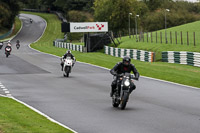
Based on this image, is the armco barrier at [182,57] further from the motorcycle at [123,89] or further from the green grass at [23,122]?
the green grass at [23,122]

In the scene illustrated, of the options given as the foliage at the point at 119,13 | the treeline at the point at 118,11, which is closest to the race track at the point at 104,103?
the treeline at the point at 118,11

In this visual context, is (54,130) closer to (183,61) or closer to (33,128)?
(33,128)

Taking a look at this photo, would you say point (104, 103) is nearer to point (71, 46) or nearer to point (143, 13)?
→ point (71, 46)

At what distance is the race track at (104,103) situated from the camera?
12070 mm

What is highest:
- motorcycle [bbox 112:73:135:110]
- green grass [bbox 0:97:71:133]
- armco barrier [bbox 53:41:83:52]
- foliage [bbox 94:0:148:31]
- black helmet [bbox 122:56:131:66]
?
foliage [bbox 94:0:148:31]

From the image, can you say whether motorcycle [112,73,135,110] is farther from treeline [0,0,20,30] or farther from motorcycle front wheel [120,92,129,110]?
treeline [0,0,20,30]

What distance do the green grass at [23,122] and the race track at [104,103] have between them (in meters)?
0.55

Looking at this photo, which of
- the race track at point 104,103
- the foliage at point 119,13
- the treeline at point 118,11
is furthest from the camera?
the treeline at point 118,11

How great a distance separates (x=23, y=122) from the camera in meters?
11.8

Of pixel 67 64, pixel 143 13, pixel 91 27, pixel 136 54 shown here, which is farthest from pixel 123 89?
pixel 143 13

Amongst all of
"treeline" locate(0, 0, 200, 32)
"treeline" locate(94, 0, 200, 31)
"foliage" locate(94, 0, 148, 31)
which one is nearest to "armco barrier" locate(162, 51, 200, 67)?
"treeline" locate(0, 0, 200, 32)

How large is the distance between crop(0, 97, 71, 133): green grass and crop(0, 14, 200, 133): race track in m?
0.55

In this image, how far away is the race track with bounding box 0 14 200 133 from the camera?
39.6 feet

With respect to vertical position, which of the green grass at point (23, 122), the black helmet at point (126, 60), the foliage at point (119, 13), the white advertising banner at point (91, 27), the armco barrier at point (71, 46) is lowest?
the armco barrier at point (71, 46)
